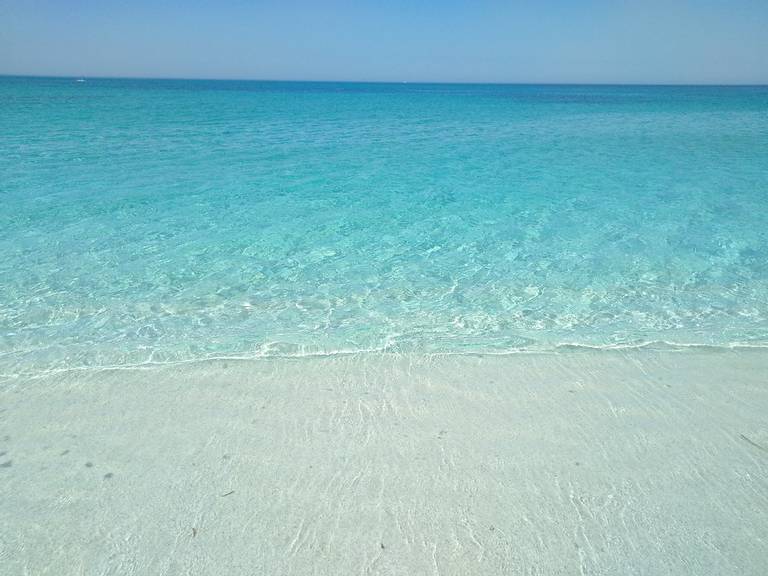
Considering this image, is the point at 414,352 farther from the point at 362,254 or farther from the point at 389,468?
the point at 362,254

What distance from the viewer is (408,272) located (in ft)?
23.0

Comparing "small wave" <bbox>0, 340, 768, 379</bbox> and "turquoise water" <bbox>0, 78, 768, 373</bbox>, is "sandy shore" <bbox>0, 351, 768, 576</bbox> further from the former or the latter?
"turquoise water" <bbox>0, 78, 768, 373</bbox>

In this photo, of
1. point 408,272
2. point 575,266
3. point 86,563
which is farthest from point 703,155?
point 86,563

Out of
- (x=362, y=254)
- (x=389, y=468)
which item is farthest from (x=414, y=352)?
(x=362, y=254)

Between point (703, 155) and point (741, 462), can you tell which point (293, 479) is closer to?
point (741, 462)

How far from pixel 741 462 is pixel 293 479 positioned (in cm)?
287

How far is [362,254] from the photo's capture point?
25.3 ft

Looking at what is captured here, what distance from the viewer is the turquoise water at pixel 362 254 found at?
5328 millimetres

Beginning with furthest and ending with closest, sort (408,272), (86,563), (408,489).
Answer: (408,272)
(408,489)
(86,563)

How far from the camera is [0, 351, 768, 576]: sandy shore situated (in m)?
2.78

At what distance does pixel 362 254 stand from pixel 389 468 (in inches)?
182

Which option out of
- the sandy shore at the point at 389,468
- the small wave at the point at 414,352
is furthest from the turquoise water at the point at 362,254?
the sandy shore at the point at 389,468

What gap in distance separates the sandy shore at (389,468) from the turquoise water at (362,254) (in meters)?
0.65

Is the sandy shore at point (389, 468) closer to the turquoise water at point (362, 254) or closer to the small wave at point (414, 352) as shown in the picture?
the small wave at point (414, 352)
